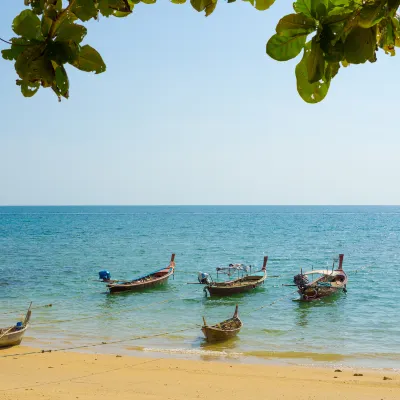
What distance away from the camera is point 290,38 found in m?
1.48

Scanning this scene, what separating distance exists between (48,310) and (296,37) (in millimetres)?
26091

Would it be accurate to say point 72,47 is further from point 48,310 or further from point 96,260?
point 96,260

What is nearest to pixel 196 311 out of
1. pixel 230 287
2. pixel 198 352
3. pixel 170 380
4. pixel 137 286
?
pixel 230 287

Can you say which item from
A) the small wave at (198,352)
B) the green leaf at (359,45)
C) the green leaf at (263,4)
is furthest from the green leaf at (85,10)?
the small wave at (198,352)

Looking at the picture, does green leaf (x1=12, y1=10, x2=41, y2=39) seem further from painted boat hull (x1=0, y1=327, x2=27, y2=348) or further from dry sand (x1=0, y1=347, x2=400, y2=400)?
painted boat hull (x1=0, y1=327, x2=27, y2=348)

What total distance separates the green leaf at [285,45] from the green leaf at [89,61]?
52cm

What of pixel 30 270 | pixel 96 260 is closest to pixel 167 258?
pixel 96 260

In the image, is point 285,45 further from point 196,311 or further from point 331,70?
point 196,311

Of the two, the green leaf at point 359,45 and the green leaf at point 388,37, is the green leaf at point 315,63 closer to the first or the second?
the green leaf at point 359,45

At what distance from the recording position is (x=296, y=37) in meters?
1.48

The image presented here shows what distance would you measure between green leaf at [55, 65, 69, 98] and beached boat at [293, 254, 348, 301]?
2710 centimetres

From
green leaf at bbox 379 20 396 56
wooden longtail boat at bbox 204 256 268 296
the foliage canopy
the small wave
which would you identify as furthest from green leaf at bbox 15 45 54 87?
wooden longtail boat at bbox 204 256 268 296

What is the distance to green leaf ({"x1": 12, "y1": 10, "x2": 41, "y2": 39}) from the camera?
153 cm

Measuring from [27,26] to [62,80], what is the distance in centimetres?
19
